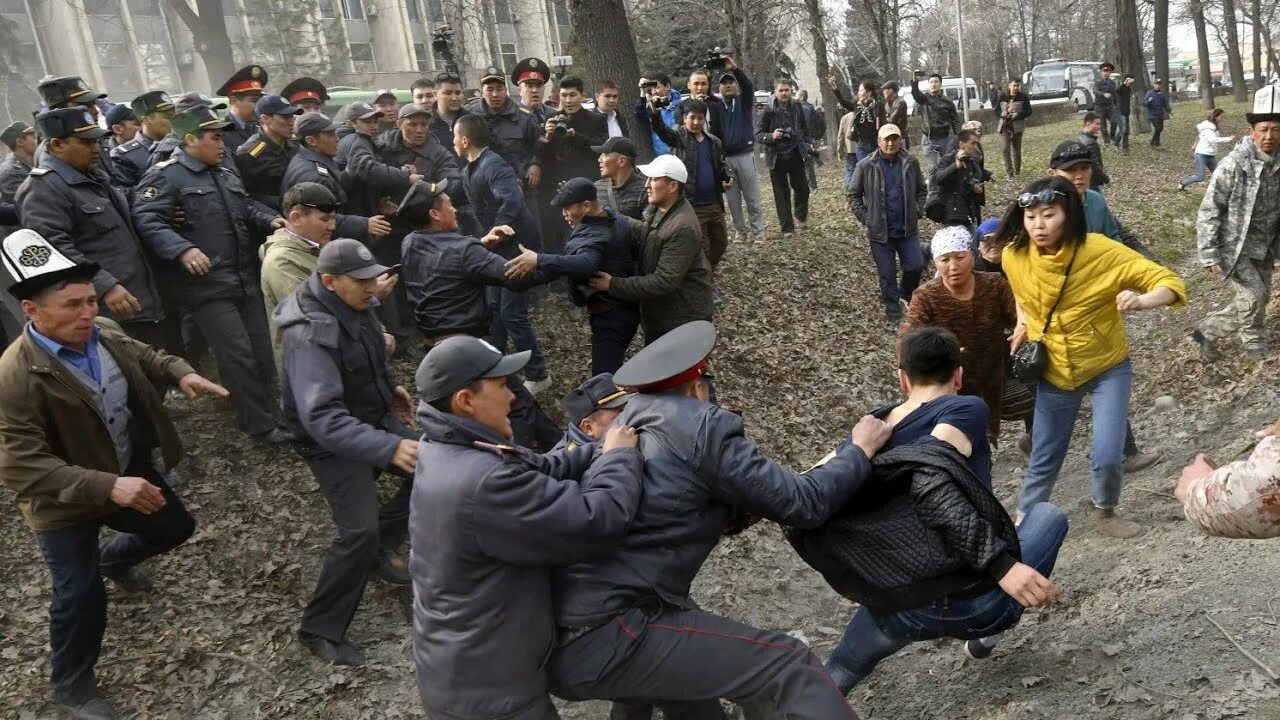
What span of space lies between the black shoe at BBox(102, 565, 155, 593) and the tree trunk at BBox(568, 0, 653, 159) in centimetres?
716

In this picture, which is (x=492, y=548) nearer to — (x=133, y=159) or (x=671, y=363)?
(x=671, y=363)

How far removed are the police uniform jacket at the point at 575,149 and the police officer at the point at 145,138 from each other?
3522 millimetres

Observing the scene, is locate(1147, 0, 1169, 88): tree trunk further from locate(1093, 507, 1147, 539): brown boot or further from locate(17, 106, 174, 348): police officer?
locate(17, 106, 174, 348): police officer

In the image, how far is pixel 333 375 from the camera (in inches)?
189

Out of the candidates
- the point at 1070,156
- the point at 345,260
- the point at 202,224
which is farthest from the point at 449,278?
the point at 1070,156

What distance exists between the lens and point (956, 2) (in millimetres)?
33938

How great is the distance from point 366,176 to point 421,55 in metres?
49.0

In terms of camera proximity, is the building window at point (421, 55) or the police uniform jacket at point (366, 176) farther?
the building window at point (421, 55)

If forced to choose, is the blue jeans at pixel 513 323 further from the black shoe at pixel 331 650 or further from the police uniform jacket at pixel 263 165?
the black shoe at pixel 331 650

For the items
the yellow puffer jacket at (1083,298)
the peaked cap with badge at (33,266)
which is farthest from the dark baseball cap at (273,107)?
the yellow puffer jacket at (1083,298)

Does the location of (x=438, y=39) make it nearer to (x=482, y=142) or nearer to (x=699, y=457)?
(x=482, y=142)

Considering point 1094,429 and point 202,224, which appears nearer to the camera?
point 1094,429

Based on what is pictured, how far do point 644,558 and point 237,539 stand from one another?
3.93m

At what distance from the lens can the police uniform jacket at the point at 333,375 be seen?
4.67 m
